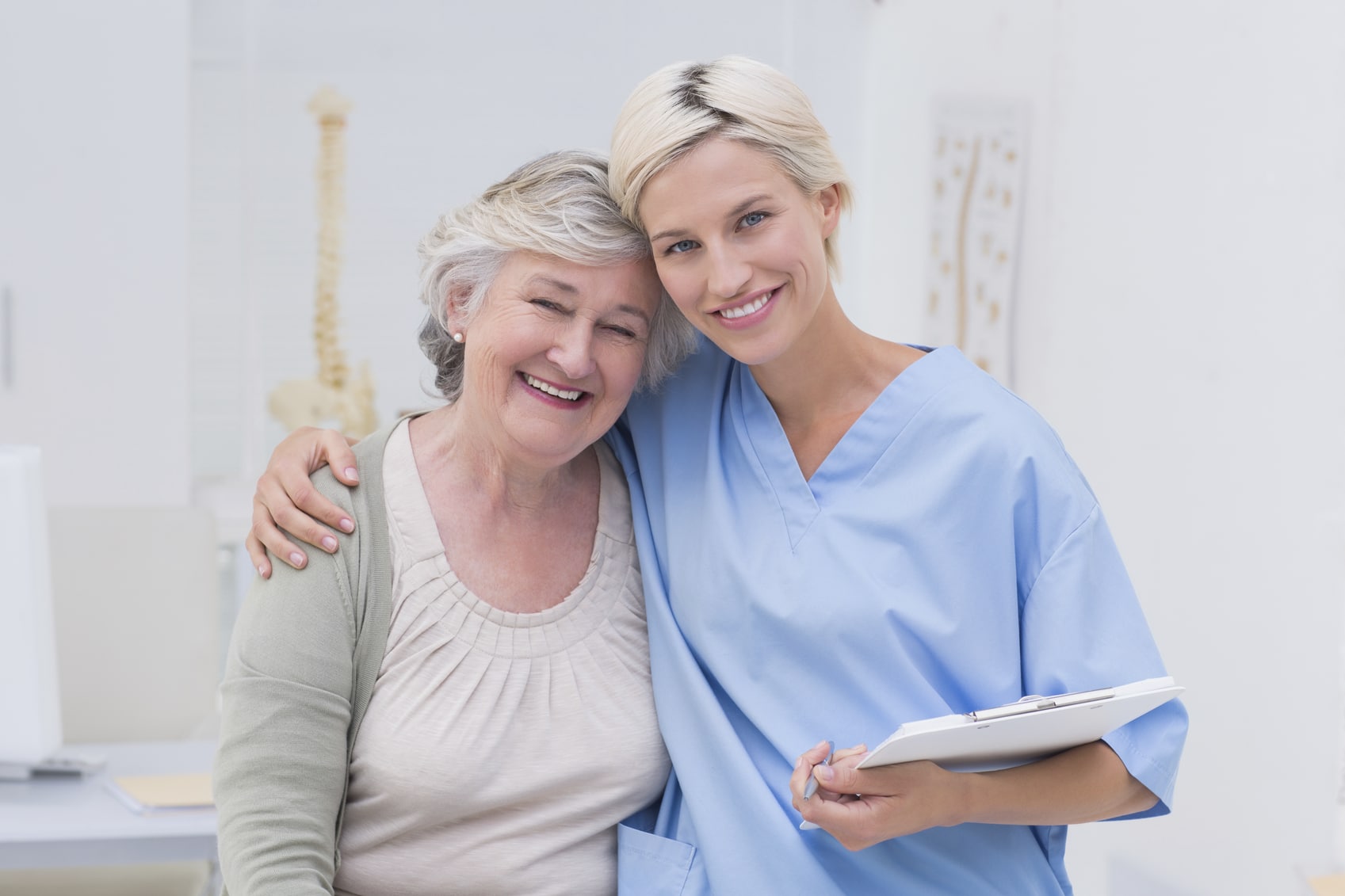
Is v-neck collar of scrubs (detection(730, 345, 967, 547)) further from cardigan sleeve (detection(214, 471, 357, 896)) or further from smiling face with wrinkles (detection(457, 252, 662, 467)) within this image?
cardigan sleeve (detection(214, 471, 357, 896))

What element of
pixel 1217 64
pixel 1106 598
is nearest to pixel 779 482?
pixel 1106 598

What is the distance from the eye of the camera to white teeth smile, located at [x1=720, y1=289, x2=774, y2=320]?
1.20 metres

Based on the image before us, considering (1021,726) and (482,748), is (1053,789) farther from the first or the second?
(482,748)

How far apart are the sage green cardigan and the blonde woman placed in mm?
66

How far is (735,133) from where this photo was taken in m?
1.17

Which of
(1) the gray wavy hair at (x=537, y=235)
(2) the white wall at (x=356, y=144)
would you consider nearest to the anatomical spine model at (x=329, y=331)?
(2) the white wall at (x=356, y=144)

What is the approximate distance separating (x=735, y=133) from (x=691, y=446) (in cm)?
35

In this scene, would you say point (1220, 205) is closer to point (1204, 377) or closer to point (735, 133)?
point (1204, 377)

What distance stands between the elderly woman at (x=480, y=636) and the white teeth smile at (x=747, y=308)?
0.10 m

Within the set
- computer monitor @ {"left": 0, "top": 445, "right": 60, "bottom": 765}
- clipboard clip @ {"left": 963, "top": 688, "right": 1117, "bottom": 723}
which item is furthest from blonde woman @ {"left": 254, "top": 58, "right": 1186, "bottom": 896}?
computer monitor @ {"left": 0, "top": 445, "right": 60, "bottom": 765}

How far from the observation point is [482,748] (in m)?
1.17

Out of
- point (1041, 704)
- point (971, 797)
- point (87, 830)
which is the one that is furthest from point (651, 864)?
point (87, 830)

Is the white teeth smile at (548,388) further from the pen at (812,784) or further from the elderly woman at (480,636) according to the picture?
the pen at (812,784)

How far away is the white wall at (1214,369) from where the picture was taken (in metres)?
1.85
